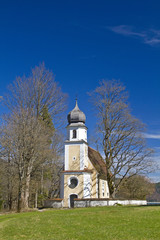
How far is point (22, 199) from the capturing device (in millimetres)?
26203

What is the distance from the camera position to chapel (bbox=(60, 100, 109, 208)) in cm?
3319

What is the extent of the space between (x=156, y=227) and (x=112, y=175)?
62.8ft

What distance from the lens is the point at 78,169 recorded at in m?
34.1

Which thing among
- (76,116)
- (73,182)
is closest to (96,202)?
(73,182)

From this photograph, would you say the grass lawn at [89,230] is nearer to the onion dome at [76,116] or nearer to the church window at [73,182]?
the church window at [73,182]

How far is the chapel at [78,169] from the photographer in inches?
1307

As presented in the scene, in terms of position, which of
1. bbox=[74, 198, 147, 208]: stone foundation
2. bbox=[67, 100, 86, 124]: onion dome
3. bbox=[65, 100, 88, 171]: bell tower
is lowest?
bbox=[74, 198, 147, 208]: stone foundation

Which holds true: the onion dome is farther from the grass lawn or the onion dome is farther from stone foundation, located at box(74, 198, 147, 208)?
the grass lawn

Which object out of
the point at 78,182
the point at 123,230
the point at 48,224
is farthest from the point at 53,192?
the point at 123,230

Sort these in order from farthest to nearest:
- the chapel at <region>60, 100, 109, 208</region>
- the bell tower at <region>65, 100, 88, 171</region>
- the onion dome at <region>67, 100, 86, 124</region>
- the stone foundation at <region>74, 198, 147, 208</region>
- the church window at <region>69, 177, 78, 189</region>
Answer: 1. the onion dome at <region>67, 100, 86, 124</region>
2. the bell tower at <region>65, 100, 88, 171</region>
3. the church window at <region>69, 177, 78, 189</region>
4. the chapel at <region>60, 100, 109, 208</region>
5. the stone foundation at <region>74, 198, 147, 208</region>

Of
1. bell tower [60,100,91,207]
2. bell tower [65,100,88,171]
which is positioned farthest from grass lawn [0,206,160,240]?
bell tower [65,100,88,171]

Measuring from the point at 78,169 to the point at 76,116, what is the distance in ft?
23.9

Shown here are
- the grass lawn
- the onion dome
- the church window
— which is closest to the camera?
the grass lawn

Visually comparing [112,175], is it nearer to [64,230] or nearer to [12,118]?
[12,118]
